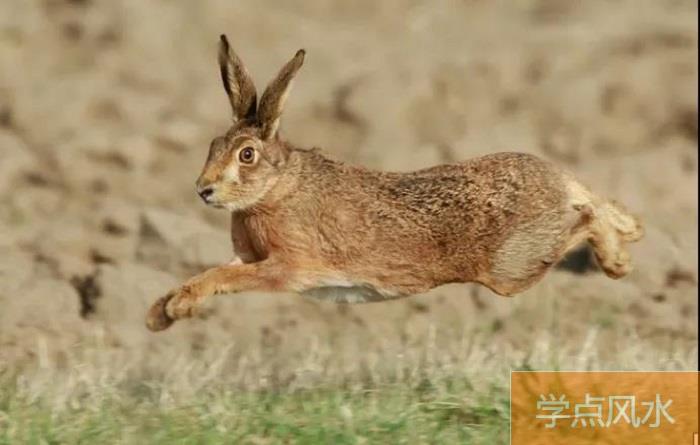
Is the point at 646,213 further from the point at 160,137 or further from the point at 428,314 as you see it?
the point at 160,137

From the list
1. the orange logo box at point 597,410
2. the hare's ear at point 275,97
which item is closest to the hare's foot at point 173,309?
the hare's ear at point 275,97

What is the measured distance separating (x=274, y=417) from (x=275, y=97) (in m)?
1.14

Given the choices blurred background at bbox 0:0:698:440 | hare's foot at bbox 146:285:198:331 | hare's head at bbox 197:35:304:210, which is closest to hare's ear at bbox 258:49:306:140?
hare's head at bbox 197:35:304:210

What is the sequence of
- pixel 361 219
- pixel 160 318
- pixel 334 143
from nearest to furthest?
1. pixel 160 318
2. pixel 361 219
3. pixel 334 143

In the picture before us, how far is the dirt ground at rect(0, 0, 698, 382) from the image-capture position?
22.8 ft

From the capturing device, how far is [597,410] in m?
5.12

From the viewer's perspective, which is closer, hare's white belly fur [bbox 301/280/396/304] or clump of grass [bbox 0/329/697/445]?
hare's white belly fur [bbox 301/280/396/304]

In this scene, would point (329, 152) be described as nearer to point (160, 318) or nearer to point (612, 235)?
point (612, 235)

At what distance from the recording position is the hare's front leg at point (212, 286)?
14.5 feet

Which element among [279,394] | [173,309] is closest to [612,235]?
[279,394]

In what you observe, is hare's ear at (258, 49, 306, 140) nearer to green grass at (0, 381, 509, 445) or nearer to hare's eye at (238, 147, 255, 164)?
hare's eye at (238, 147, 255, 164)

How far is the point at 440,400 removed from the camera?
17.2 feet

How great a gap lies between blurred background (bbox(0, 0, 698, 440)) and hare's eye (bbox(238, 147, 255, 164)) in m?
1.23

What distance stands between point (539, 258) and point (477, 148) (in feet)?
13.2
